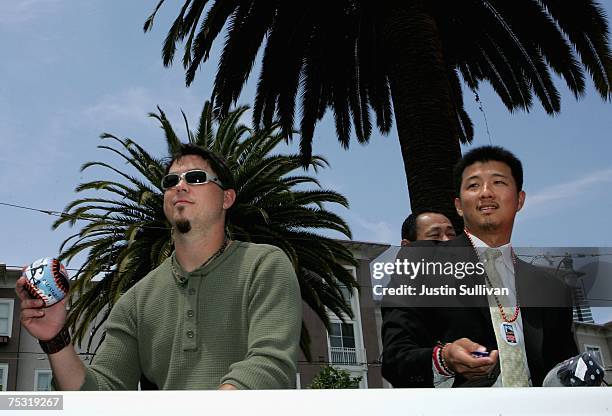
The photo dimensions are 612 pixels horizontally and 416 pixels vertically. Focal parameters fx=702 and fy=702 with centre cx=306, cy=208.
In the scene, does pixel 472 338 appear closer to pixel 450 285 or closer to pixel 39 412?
pixel 450 285

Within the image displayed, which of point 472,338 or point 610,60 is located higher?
point 610,60

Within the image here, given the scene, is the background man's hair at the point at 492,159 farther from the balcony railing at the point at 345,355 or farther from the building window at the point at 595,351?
the balcony railing at the point at 345,355

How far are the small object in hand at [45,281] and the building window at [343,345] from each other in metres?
25.4

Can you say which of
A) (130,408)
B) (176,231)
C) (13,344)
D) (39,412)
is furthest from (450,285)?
(13,344)

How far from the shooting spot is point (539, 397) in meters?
2.15

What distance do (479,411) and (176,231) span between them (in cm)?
133

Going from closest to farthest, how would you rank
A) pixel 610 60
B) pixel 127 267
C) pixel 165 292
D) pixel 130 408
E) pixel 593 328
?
pixel 130 408
pixel 165 292
pixel 593 328
pixel 610 60
pixel 127 267

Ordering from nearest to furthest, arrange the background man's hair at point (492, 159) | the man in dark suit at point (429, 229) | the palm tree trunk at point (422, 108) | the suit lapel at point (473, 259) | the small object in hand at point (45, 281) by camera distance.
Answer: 1. the small object in hand at point (45, 281)
2. the suit lapel at point (473, 259)
3. the background man's hair at point (492, 159)
4. the man in dark suit at point (429, 229)
5. the palm tree trunk at point (422, 108)

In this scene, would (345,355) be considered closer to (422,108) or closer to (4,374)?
(4,374)

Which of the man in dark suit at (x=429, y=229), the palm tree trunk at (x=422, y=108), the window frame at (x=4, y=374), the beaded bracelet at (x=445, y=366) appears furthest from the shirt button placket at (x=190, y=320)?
the window frame at (x=4, y=374)

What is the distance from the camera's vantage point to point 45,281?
88.0 inches

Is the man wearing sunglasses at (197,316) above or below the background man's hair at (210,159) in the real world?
below

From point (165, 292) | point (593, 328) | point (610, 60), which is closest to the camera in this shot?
point (165, 292)

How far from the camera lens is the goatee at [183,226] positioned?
8.96ft
